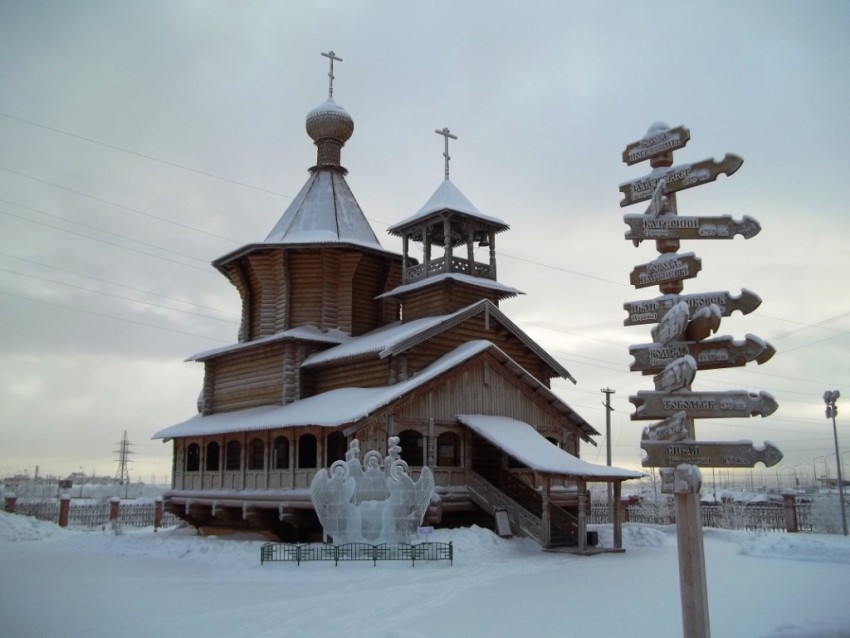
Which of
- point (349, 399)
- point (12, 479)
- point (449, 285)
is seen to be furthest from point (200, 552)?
point (12, 479)

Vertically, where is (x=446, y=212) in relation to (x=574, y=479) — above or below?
above

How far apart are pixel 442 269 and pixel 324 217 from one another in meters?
6.78

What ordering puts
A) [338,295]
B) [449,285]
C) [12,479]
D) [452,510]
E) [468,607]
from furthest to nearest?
[12,479] → [338,295] → [449,285] → [452,510] → [468,607]

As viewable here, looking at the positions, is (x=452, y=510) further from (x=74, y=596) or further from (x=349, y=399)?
(x=74, y=596)

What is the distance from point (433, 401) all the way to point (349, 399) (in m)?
2.62

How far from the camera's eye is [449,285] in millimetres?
27109

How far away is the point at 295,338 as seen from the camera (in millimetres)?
27406

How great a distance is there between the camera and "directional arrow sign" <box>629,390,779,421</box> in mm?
8180

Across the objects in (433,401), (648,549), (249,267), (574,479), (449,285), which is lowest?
(648,549)

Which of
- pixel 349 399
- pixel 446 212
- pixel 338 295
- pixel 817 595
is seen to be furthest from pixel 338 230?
pixel 817 595

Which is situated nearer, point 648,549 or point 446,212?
point 648,549

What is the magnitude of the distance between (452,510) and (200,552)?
278 inches

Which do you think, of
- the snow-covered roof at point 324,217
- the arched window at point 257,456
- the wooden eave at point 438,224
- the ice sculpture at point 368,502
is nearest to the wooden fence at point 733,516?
the wooden eave at point 438,224

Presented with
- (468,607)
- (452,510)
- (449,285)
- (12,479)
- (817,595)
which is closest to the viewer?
(468,607)
